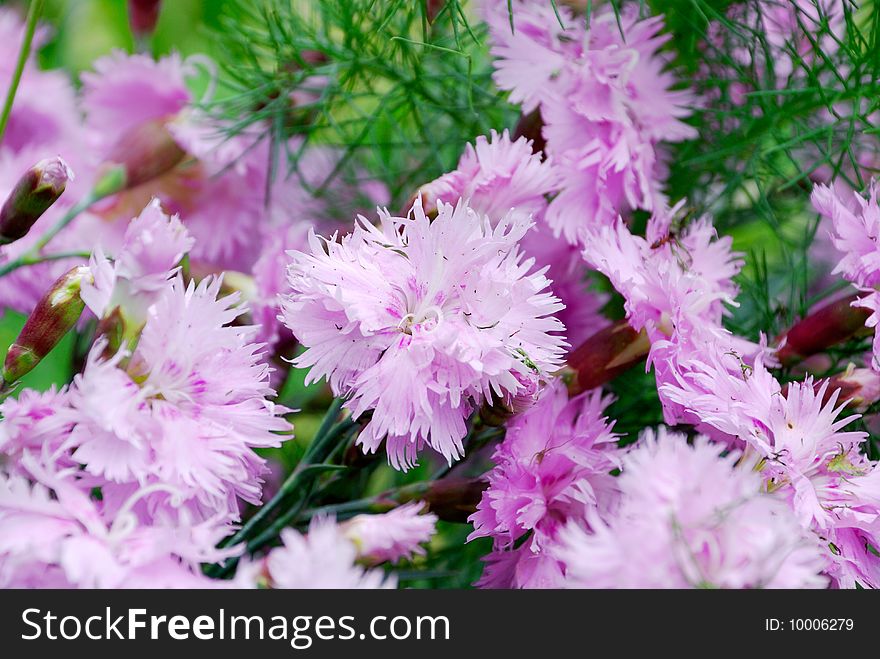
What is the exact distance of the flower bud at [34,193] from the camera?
43cm

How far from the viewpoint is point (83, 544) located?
317 millimetres

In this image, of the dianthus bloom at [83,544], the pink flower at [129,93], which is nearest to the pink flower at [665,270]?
the dianthus bloom at [83,544]

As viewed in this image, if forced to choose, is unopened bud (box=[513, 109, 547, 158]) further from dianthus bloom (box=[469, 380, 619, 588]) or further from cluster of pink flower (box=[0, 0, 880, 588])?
dianthus bloom (box=[469, 380, 619, 588])

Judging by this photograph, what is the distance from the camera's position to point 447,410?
384 mm

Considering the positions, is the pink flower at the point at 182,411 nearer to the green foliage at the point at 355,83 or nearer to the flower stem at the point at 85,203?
the flower stem at the point at 85,203

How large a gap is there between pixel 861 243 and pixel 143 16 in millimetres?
507

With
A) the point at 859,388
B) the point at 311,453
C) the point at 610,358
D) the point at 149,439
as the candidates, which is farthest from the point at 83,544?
the point at 859,388

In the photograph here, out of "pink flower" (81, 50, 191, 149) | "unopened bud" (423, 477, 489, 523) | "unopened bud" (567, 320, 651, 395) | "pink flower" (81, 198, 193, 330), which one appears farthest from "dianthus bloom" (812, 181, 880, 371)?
"pink flower" (81, 50, 191, 149)

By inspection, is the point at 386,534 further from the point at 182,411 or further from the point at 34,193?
the point at 34,193

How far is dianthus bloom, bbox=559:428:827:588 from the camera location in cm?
31

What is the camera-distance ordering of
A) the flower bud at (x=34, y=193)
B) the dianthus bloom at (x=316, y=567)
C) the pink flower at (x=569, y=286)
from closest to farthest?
1. the dianthus bloom at (x=316, y=567)
2. the flower bud at (x=34, y=193)
3. the pink flower at (x=569, y=286)

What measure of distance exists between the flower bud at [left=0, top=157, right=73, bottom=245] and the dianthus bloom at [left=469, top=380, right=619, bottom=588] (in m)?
0.25
